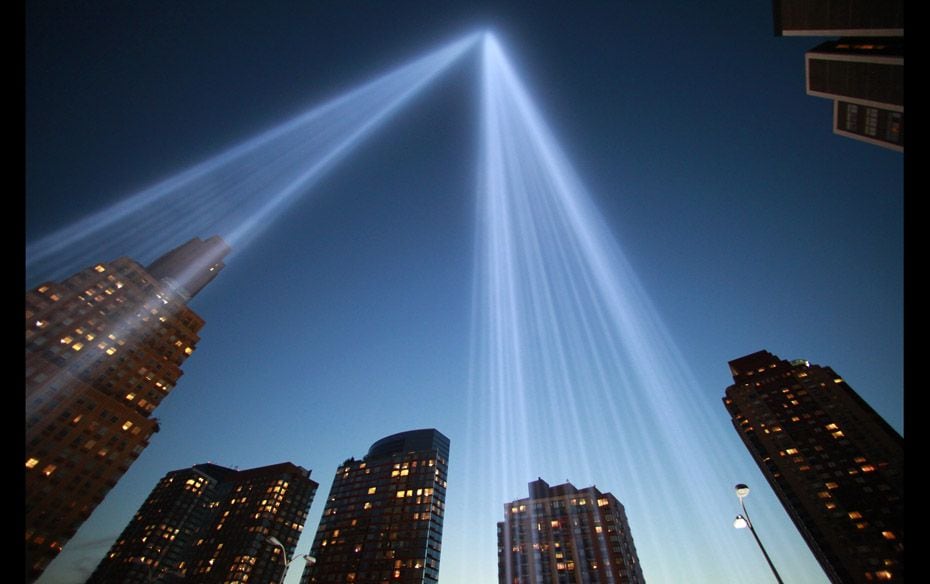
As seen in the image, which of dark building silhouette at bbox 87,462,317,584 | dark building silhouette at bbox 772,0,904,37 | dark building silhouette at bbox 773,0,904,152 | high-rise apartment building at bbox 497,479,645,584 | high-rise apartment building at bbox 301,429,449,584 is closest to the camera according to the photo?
dark building silhouette at bbox 772,0,904,37

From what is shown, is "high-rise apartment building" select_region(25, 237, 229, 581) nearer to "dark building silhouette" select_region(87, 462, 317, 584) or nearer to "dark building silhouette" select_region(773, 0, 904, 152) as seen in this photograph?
"dark building silhouette" select_region(87, 462, 317, 584)

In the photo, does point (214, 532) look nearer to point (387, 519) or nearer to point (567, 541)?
point (387, 519)

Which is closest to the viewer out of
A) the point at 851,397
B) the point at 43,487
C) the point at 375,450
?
the point at 43,487

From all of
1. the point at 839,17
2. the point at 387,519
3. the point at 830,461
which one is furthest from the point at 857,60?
the point at 387,519

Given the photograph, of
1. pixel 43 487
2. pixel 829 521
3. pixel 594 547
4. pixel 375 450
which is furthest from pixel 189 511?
pixel 829 521

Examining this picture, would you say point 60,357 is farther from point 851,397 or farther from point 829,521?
point 851,397

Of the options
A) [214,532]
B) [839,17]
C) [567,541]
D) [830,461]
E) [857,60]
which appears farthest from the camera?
[214,532]

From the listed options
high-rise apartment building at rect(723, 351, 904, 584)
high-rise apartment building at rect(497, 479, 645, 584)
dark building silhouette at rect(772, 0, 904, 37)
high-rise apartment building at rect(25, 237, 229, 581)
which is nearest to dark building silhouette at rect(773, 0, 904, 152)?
dark building silhouette at rect(772, 0, 904, 37)
